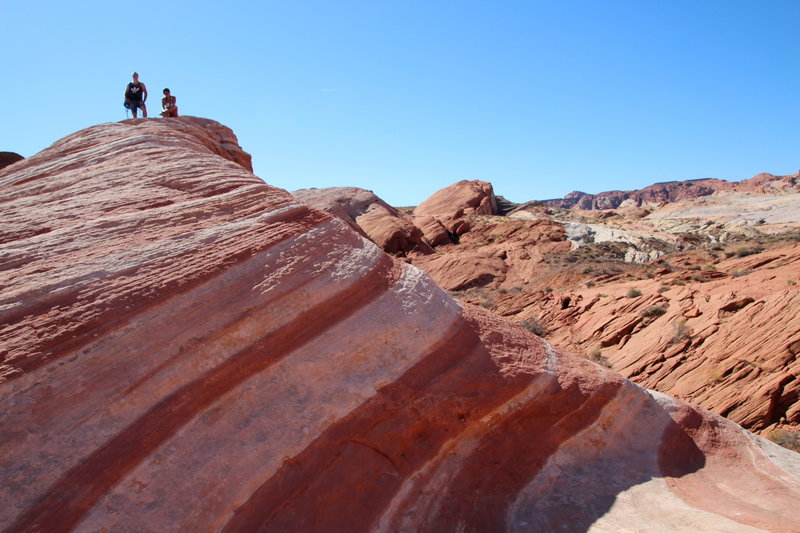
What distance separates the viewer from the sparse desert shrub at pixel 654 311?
12976mm

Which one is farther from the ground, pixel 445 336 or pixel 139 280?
pixel 139 280

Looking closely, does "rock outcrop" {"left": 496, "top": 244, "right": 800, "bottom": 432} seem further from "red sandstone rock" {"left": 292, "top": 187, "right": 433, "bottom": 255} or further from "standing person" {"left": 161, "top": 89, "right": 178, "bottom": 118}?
"red sandstone rock" {"left": 292, "top": 187, "right": 433, "bottom": 255}

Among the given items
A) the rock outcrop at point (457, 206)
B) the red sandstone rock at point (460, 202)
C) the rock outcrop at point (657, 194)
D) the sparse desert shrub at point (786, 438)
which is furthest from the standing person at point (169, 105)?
the rock outcrop at point (657, 194)

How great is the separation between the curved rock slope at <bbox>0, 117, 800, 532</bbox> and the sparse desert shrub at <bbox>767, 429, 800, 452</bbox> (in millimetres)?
3671

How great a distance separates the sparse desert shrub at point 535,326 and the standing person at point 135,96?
10.4 m

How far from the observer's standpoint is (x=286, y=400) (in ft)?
11.5

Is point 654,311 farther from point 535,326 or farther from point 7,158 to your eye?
point 7,158

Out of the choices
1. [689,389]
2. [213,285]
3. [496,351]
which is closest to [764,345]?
[689,389]

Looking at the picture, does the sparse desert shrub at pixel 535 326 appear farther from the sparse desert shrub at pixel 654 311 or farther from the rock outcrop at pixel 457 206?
the rock outcrop at pixel 457 206

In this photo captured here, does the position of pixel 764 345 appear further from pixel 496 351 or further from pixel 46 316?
pixel 46 316

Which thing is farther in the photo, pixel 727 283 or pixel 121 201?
pixel 727 283

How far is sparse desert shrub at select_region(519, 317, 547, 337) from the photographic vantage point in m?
14.7

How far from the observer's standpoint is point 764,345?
10.2 meters

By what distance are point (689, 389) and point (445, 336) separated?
7.84 metres
